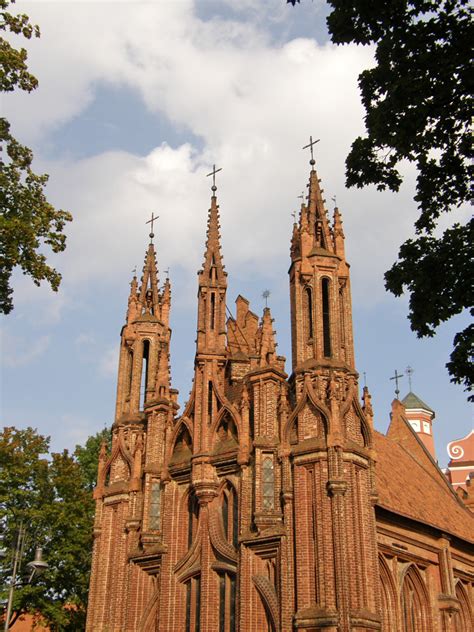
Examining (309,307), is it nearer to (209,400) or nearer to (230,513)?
(209,400)

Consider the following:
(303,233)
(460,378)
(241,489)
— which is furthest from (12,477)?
(460,378)

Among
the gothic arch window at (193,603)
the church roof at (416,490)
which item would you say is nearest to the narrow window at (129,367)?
the gothic arch window at (193,603)

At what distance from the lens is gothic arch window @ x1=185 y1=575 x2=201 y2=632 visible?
79.2 feet

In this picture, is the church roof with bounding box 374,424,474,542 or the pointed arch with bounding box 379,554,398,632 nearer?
the pointed arch with bounding box 379,554,398,632

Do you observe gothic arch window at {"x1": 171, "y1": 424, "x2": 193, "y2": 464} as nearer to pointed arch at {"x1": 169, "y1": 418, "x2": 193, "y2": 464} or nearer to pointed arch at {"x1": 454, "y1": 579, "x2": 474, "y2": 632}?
pointed arch at {"x1": 169, "y1": 418, "x2": 193, "y2": 464}

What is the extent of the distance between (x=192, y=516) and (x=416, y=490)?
10.3 metres

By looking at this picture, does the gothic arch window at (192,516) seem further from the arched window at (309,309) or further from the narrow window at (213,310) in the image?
the arched window at (309,309)

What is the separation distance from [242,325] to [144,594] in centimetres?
1097

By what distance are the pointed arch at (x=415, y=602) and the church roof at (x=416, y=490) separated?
1809mm

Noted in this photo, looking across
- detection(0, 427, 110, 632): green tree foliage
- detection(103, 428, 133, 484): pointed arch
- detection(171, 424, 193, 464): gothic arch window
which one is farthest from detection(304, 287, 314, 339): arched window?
detection(0, 427, 110, 632): green tree foliage

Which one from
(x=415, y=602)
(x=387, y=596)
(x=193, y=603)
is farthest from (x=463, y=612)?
(x=193, y=603)

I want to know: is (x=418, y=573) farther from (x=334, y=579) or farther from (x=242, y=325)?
(x=242, y=325)

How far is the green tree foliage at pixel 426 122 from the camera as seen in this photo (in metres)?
13.1

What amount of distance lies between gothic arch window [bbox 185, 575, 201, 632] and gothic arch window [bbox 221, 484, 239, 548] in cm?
162
